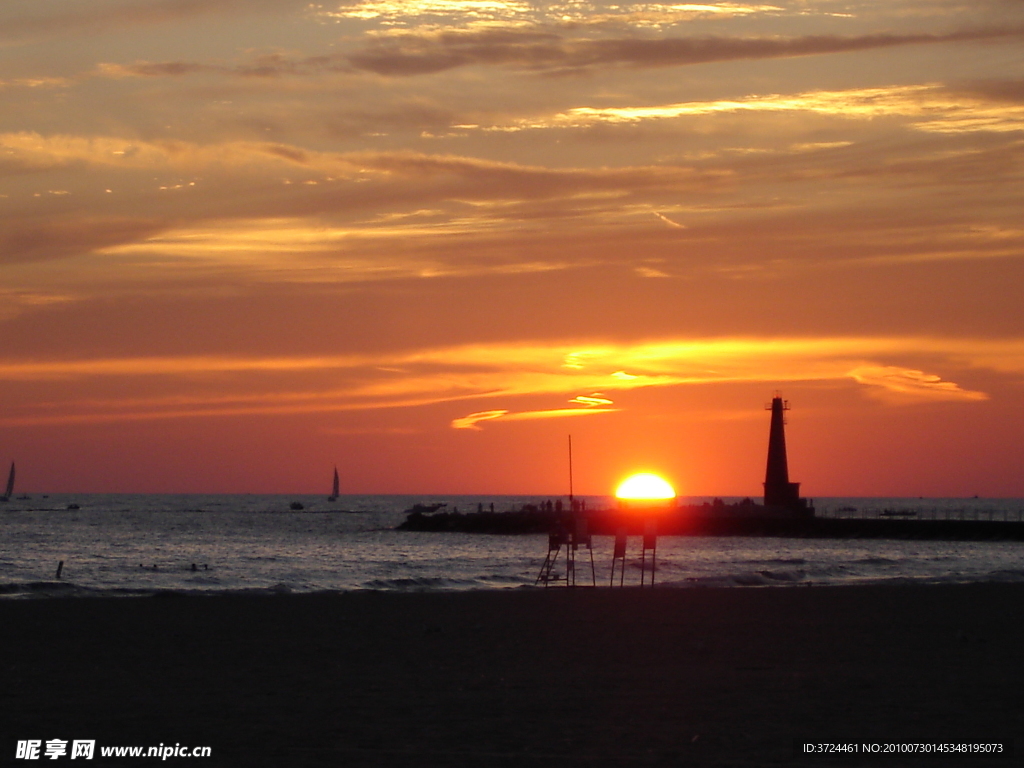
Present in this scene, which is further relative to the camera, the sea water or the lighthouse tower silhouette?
the lighthouse tower silhouette

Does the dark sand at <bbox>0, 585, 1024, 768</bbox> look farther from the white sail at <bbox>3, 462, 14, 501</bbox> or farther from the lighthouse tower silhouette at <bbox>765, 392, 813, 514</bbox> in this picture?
the white sail at <bbox>3, 462, 14, 501</bbox>

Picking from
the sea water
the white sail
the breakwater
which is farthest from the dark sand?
the white sail

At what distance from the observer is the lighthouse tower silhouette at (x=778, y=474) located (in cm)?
8188

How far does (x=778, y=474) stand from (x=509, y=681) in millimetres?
76654

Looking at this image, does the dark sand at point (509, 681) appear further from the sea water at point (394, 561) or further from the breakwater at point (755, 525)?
the breakwater at point (755, 525)

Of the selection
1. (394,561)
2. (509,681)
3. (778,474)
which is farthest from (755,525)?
(509,681)

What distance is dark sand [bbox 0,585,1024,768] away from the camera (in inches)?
397

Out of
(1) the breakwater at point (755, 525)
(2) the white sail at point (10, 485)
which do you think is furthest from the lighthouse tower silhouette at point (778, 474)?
(2) the white sail at point (10, 485)

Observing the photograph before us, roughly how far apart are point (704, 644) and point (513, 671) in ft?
13.1

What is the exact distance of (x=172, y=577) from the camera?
44.8 metres

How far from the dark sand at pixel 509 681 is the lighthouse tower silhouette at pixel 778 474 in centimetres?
5888

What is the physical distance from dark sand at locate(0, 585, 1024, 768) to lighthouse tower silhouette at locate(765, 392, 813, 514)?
58.9 m

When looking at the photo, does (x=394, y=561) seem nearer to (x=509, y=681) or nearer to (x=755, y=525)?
(x=755, y=525)

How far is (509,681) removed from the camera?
1351 centimetres
